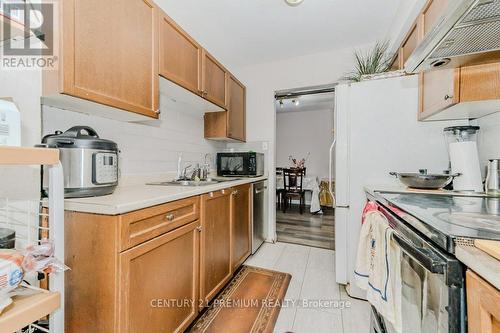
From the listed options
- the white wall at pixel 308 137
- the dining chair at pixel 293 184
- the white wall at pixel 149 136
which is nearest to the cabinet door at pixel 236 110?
the white wall at pixel 149 136

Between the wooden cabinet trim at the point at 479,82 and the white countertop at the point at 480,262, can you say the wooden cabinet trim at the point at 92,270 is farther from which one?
the wooden cabinet trim at the point at 479,82

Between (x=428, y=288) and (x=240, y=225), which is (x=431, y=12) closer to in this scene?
(x=428, y=288)

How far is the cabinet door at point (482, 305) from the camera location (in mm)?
425

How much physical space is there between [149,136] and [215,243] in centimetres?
106

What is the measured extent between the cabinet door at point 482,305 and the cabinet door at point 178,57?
1735mm

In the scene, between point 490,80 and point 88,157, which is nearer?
point 88,157

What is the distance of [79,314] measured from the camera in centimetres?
94

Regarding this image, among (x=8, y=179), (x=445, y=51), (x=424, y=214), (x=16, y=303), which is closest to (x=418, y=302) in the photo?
(x=424, y=214)

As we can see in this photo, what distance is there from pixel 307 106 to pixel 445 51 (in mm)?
4598

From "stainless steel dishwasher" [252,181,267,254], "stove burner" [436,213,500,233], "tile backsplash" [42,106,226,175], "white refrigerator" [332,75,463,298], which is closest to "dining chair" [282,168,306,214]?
"stainless steel dishwasher" [252,181,267,254]

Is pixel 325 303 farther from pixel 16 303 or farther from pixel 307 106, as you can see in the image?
pixel 307 106

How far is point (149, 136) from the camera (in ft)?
6.25

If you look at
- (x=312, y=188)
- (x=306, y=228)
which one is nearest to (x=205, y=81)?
(x=306, y=228)

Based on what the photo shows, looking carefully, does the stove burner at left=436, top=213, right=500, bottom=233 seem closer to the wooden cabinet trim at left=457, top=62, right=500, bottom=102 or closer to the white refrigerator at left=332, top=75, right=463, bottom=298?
the wooden cabinet trim at left=457, top=62, right=500, bottom=102
